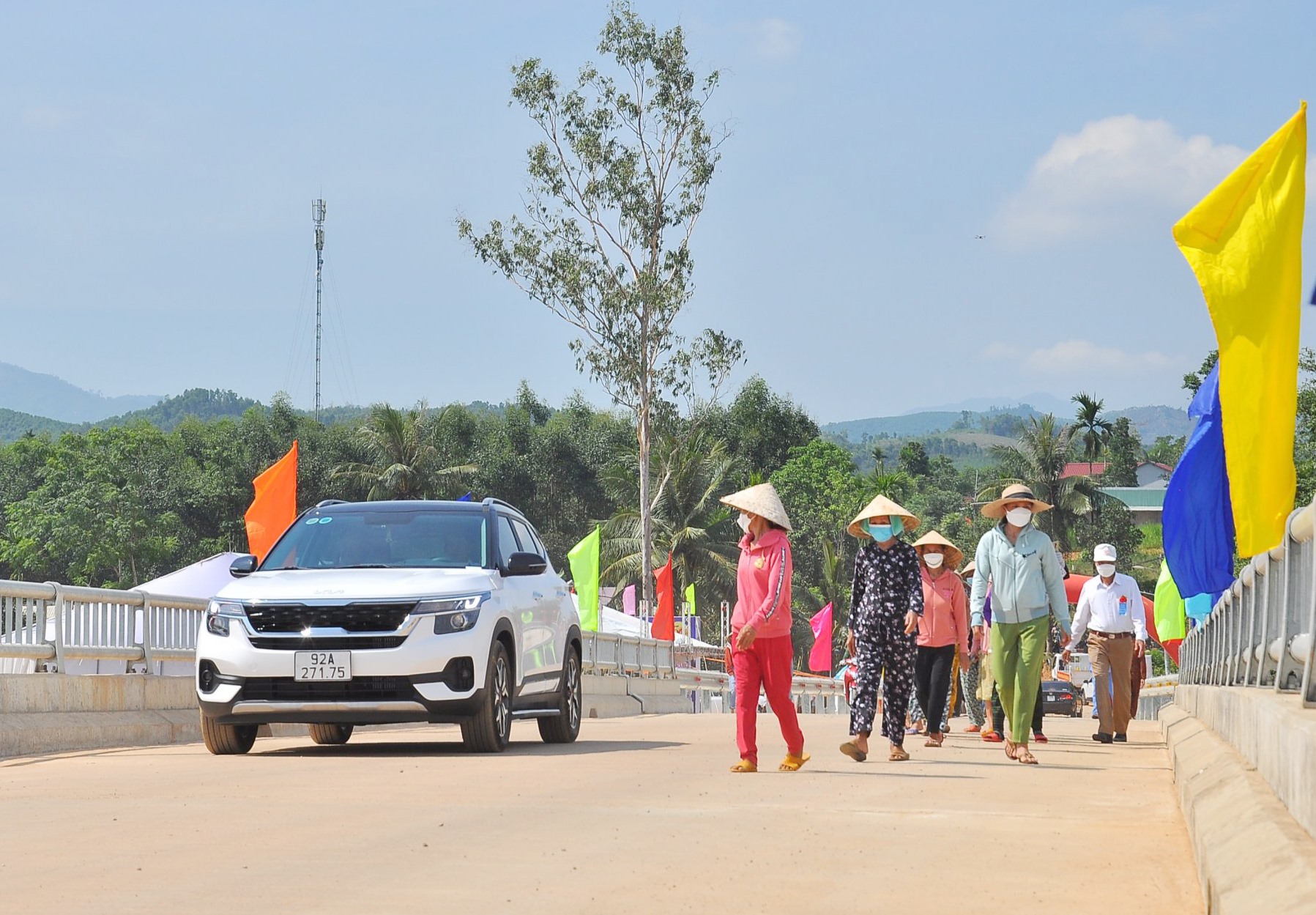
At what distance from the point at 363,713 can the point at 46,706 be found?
3239 mm

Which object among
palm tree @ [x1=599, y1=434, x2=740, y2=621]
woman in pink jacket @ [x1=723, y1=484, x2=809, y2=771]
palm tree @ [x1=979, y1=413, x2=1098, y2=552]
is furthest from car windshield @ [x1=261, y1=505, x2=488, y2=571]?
palm tree @ [x1=979, y1=413, x2=1098, y2=552]

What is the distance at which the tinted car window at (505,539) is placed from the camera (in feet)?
47.6

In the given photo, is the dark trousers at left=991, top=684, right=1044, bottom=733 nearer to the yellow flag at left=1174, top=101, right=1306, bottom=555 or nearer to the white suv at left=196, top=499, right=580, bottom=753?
the white suv at left=196, top=499, right=580, bottom=753

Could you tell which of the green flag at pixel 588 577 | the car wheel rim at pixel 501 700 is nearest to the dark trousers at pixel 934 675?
the car wheel rim at pixel 501 700

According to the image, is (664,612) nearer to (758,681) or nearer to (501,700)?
(501,700)

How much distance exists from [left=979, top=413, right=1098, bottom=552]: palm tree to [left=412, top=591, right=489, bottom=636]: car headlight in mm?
67592

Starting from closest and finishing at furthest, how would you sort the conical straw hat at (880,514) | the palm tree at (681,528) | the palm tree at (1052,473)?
the conical straw hat at (880,514) < the palm tree at (681,528) < the palm tree at (1052,473)

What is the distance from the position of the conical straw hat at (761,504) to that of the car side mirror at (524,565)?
7.55 ft

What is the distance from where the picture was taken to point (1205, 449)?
1716 centimetres

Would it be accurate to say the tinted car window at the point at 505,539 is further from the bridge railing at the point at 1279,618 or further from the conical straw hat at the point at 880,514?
the bridge railing at the point at 1279,618

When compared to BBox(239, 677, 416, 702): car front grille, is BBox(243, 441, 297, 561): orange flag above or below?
above

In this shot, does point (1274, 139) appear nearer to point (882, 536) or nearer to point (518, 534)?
point (882, 536)

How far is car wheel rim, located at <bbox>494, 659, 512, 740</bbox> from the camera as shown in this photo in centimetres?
1352

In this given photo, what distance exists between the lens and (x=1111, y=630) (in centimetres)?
1881
